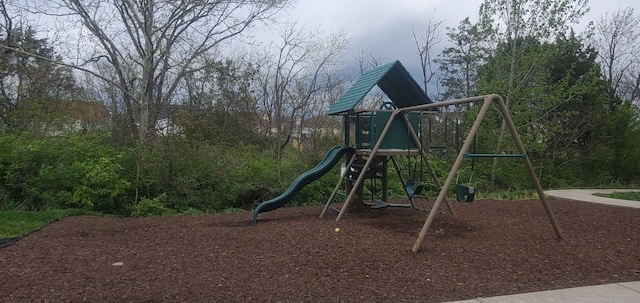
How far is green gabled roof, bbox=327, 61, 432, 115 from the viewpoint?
8031 millimetres

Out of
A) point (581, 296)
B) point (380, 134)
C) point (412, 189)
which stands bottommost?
point (581, 296)

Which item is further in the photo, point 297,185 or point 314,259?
point 297,185

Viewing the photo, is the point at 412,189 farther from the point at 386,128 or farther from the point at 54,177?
the point at 54,177

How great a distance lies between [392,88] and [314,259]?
4.46m

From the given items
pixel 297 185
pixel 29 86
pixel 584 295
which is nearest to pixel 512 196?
pixel 297 185

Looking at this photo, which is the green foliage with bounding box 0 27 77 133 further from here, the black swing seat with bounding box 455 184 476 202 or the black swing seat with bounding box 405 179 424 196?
the black swing seat with bounding box 455 184 476 202

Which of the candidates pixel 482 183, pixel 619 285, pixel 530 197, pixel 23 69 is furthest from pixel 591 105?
pixel 23 69

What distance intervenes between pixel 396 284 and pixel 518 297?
1.12 m

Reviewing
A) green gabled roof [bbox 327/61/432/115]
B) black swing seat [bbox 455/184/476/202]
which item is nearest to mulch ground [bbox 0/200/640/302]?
black swing seat [bbox 455/184/476/202]

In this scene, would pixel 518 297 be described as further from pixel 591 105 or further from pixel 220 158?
pixel 591 105

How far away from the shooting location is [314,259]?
5145mm

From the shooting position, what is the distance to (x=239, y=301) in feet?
12.5

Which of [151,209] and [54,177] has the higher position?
[54,177]

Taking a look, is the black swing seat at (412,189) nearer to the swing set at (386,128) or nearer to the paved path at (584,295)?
the swing set at (386,128)
